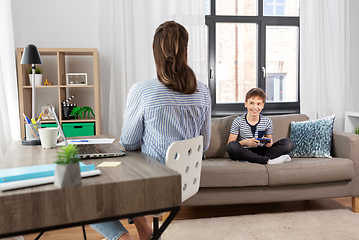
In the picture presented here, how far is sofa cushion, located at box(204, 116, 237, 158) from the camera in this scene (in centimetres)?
291

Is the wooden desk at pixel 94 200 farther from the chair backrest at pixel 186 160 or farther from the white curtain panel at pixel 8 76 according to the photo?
the white curtain panel at pixel 8 76

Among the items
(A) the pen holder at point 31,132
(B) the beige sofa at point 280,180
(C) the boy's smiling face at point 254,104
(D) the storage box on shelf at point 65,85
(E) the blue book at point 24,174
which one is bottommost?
(B) the beige sofa at point 280,180

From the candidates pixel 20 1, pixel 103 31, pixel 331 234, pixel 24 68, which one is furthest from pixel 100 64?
pixel 331 234

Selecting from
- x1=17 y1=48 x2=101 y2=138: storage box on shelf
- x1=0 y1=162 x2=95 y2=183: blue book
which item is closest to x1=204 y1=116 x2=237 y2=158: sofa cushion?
x1=17 y1=48 x2=101 y2=138: storage box on shelf

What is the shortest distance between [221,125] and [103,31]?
1581mm

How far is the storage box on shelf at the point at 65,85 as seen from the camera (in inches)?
119

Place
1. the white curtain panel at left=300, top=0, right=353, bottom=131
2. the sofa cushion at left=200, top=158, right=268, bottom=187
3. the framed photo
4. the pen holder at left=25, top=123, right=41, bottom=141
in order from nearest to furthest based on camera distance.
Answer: the pen holder at left=25, top=123, right=41, bottom=141 < the sofa cushion at left=200, top=158, right=268, bottom=187 < the framed photo < the white curtain panel at left=300, top=0, right=353, bottom=131

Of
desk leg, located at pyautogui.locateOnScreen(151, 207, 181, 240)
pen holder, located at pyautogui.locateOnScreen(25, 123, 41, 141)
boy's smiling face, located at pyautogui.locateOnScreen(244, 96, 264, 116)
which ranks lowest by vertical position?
desk leg, located at pyautogui.locateOnScreen(151, 207, 181, 240)

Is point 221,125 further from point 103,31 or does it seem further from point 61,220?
point 61,220

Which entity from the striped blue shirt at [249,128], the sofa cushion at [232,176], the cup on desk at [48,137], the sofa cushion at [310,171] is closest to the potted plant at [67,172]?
the cup on desk at [48,137]

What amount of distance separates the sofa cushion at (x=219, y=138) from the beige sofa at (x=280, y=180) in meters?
0.30

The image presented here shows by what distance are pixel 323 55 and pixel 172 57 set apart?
9.08 ft

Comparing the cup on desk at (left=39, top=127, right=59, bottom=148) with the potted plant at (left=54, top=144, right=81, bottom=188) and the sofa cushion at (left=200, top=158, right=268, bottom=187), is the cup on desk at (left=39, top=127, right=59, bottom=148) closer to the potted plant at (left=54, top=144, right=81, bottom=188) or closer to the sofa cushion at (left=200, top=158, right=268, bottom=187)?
the potted plant at (left=54, top=144, right=81, bottom=188)

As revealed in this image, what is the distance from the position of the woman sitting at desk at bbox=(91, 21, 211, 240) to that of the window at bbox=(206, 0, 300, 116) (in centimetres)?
222
